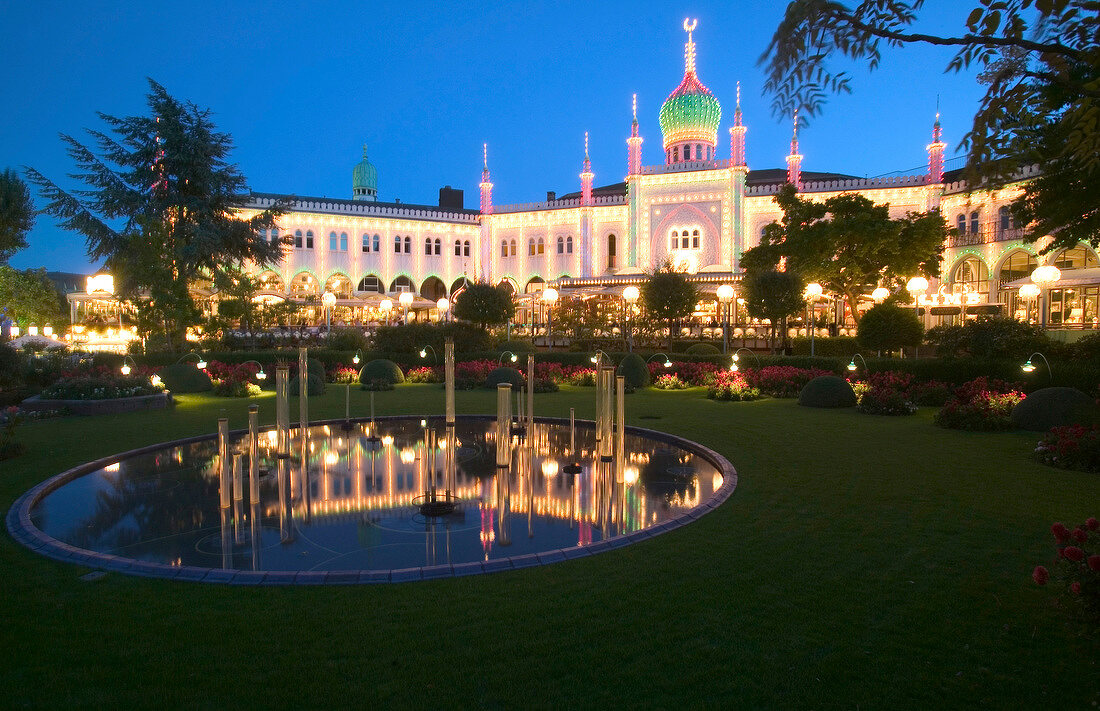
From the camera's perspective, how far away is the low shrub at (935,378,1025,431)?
→ 1182 cm

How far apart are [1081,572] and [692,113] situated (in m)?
46.8

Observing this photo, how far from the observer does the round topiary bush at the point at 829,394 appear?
15.1 m

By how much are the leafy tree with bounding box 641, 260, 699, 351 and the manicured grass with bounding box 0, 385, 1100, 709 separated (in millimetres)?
19574

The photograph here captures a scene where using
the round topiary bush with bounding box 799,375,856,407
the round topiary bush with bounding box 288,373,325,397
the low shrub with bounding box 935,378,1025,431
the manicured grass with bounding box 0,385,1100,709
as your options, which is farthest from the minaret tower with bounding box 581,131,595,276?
the manicured grass with bounding box 0,385,1100,709

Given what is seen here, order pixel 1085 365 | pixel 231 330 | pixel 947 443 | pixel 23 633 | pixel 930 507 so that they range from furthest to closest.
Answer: pixel 231 330, pixel 1085 365, pixel 947 443, pixel 930 507, pixel 23 633

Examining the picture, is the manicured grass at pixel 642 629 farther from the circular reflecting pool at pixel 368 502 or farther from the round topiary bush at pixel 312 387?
the round topiary bush at pixel 312 387

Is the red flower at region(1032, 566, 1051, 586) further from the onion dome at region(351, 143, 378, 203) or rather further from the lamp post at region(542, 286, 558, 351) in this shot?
the onion dome at region(351, 143, 378, 203)

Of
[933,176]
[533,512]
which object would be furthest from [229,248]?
[933,176]

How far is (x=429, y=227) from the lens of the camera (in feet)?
164

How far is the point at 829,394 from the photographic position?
1518 cm

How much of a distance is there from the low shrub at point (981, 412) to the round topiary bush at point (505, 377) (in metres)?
9.77

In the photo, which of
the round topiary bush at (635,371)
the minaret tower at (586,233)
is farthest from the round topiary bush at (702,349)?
the minaret tower at (586,233)

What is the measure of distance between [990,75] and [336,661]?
504 cm

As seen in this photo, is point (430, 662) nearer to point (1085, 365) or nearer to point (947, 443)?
point (947, 443)
